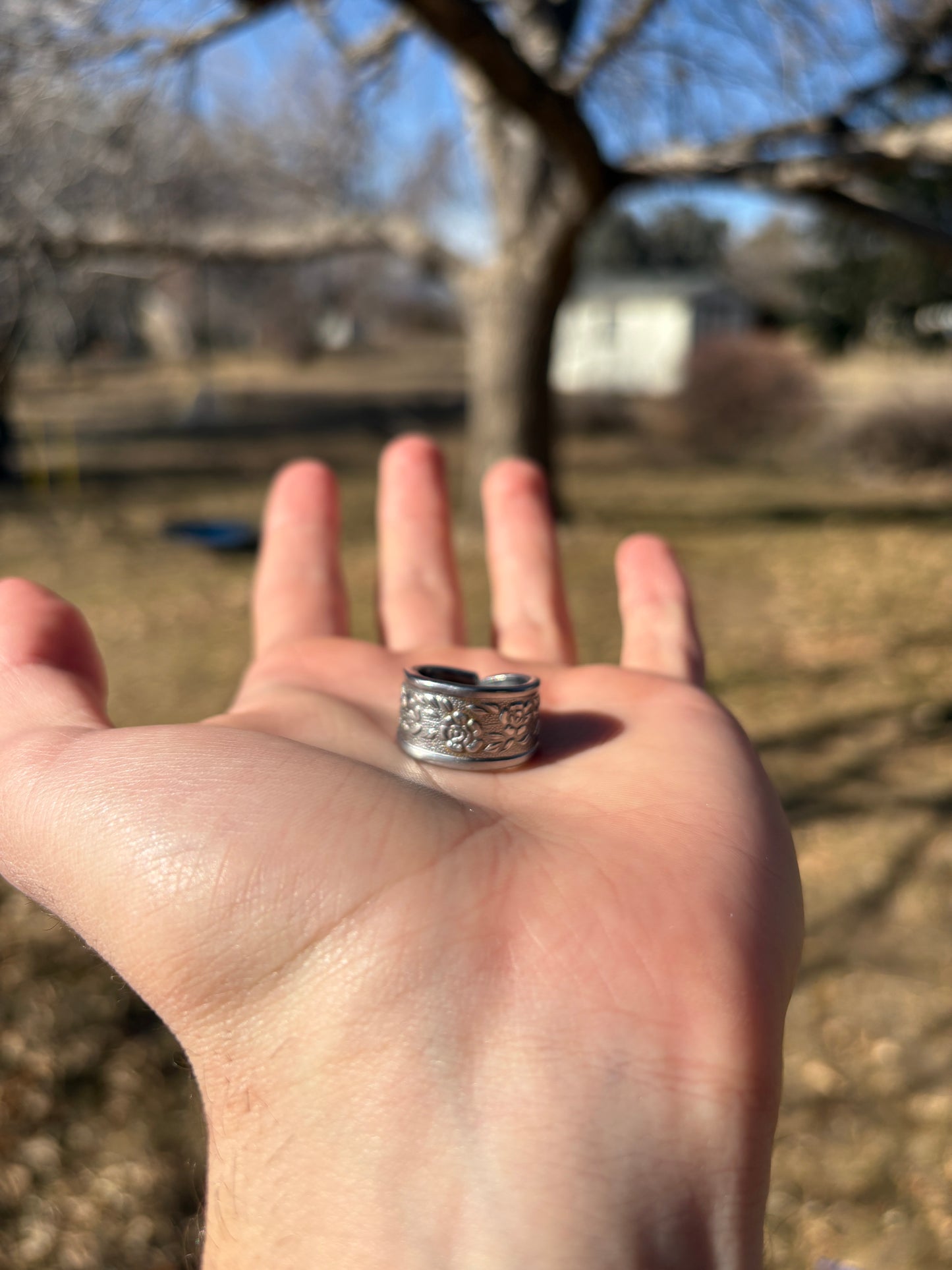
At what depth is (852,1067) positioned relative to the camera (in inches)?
124

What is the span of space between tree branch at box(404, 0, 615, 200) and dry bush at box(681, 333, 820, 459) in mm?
12210

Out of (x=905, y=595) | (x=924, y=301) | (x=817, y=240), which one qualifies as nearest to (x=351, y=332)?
(x=817, y=240)

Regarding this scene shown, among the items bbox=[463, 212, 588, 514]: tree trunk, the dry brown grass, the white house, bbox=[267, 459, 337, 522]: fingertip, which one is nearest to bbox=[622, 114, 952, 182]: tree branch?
bbox=[463, 212, 588, 514]: tree trunk

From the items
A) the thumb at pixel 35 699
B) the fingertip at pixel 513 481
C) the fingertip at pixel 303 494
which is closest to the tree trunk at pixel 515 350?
the fingertip at pixel 513 481

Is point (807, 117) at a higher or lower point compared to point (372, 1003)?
higher

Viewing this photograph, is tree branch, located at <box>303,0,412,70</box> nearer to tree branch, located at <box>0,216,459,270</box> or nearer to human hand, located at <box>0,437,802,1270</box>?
tree branch, located at <box>0,216,459,270</box>

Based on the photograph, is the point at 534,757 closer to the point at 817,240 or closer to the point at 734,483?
the point at 734,483

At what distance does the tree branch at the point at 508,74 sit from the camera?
218 inches

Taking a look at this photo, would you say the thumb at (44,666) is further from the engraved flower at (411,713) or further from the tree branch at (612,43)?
the tree branch at (612,43)

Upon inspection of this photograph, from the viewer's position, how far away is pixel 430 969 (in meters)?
1.39

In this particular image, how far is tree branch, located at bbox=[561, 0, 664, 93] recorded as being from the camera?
21.9 ft

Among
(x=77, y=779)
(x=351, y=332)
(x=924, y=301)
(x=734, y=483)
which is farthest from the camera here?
(x=351, y=332)

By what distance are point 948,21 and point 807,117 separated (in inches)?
37.3

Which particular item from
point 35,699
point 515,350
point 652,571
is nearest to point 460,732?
point 35,699
